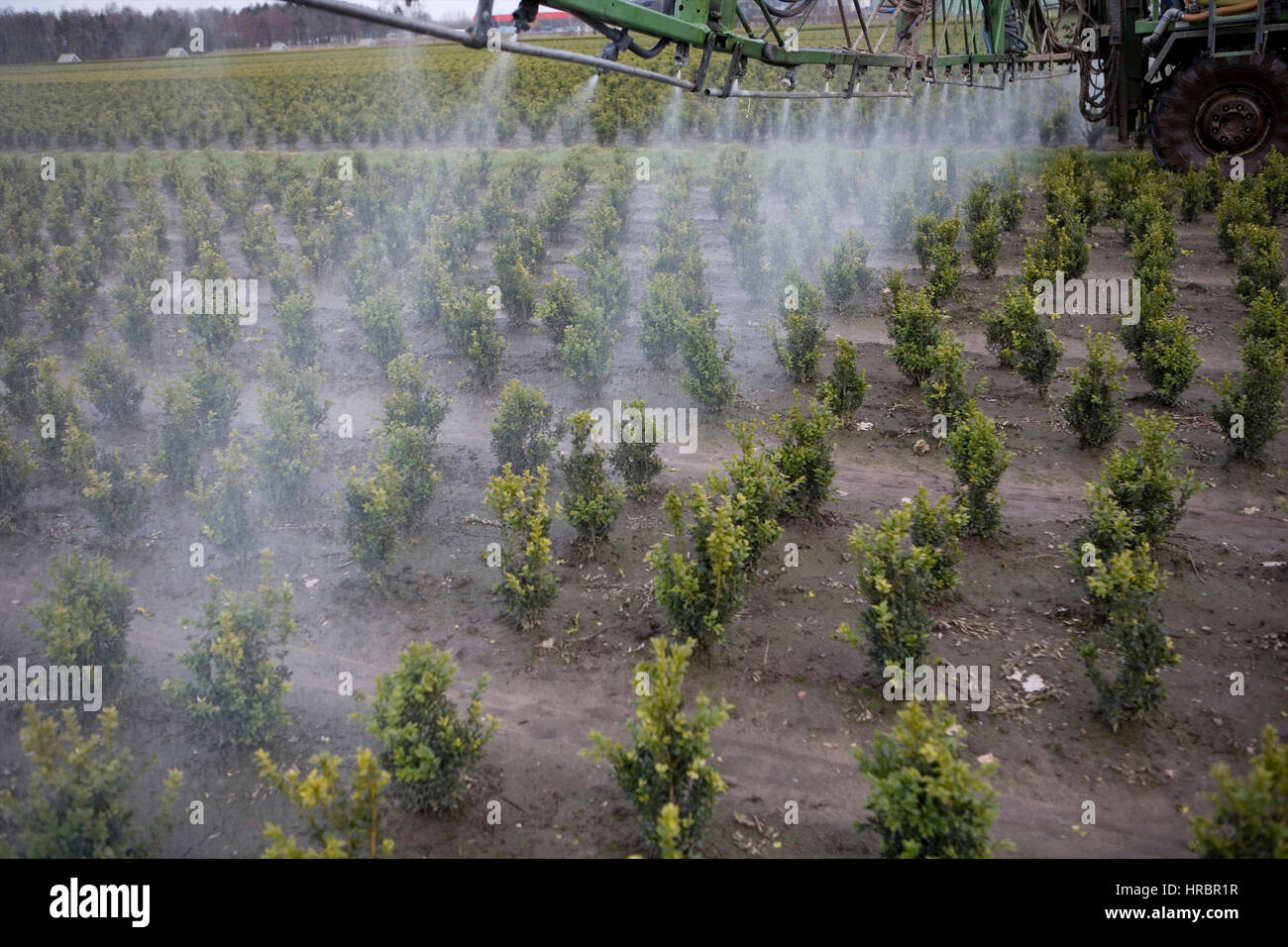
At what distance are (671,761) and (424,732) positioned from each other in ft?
3.97

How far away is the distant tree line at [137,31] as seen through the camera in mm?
6285

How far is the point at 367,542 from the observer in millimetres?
6340

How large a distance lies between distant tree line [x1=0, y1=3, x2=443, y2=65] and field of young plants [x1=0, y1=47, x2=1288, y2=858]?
91 centimetres

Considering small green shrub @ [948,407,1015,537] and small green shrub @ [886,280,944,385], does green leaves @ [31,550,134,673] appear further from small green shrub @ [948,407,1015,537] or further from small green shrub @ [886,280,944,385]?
small green shrub @ [886,280,944,385]

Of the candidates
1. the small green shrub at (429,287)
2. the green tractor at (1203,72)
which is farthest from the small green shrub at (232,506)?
the green tractor at (1203,72)

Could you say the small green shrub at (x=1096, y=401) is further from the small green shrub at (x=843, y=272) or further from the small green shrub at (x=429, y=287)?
the small green shrub at (x=429, y=287)

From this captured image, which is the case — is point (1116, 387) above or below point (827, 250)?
below

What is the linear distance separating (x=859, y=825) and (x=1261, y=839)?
142 cm

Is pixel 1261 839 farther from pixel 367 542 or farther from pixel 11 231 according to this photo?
pixel 11 231

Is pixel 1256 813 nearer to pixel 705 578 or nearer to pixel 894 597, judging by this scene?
pixel 894 597

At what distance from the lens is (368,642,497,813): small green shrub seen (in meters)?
4.22

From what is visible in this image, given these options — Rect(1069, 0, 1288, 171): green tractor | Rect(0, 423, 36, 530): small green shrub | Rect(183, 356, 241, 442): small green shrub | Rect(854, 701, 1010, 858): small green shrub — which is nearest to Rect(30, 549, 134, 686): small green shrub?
Rect(0, 423, 36, 530): small green shrub

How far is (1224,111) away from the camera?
603 inches
